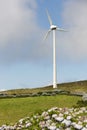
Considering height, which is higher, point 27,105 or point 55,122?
point 27,105

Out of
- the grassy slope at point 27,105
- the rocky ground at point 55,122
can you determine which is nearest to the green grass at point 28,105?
the grassy slope at point 27,105

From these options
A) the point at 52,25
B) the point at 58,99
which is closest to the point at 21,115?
the point at 58,99

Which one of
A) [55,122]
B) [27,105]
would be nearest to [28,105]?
[27,105]

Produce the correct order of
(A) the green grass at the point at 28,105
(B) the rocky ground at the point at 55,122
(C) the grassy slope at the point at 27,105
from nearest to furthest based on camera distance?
(B) the rocky ground at the point at 55,122
(A) the green grass at the point at 28,105
(C) the grassy slope at the point at 27,105

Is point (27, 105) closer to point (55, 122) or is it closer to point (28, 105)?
point (28, 105)

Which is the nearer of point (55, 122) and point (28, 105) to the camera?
point (55, 122)

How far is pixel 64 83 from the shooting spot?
87.4 m

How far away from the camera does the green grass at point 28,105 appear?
1519 inches

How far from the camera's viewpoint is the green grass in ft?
127

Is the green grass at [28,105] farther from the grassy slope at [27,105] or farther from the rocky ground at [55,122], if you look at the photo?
the rocky ground at [55,122]

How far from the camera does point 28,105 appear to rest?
42.2 metres

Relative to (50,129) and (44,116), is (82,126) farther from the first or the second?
(44,116)

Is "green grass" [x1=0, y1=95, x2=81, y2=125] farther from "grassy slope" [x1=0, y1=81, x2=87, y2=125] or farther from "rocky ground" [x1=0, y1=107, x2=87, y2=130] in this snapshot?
"rocky ground" [x1=0, y1=107, x2=87, y2=130]

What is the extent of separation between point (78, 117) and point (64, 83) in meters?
67.0
